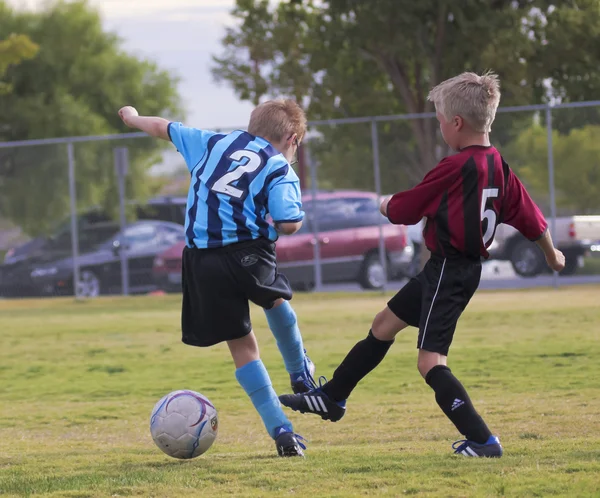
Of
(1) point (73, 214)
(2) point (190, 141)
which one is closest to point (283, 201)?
(2) point (190, 141)

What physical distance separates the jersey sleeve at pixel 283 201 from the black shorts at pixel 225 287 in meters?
0.19

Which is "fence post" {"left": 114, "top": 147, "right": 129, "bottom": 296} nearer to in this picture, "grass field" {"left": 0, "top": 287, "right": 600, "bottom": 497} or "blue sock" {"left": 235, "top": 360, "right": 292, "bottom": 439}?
"grass field" {"left": 0, "top": 287, "right": 600, "bottom": 497}

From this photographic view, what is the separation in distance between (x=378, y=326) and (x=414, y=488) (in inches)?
47.8

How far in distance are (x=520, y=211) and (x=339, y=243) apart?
10848mm

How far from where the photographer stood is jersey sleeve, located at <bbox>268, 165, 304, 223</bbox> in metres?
4.88

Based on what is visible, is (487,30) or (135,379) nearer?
(135,379)

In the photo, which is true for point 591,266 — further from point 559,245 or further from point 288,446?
point 288,446

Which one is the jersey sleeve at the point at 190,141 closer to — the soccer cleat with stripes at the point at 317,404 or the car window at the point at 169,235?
the soccer cleat with stripes at the point at 317,404

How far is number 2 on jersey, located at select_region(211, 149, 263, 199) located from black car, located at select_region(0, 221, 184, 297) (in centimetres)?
1102

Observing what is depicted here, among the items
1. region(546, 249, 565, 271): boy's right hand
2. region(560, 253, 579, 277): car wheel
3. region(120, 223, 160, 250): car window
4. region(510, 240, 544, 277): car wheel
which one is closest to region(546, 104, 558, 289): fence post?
region(560, 253, 579, 277): car wheel

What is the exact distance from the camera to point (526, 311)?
12.9 meters

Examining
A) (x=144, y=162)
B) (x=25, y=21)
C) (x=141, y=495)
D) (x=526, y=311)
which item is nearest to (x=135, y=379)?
(x=141, y=495)

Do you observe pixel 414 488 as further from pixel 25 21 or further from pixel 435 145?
pixel 25 21

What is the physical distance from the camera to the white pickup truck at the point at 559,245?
49.4 ft
